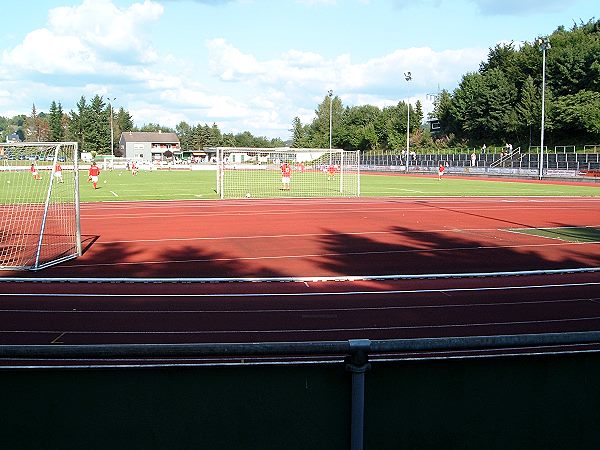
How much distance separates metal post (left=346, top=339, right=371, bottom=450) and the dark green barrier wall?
0.14 ft

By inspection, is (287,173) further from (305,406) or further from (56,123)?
(56,123)

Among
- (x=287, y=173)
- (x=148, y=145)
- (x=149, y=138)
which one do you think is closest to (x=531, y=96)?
Answer: (x=287, y=173)

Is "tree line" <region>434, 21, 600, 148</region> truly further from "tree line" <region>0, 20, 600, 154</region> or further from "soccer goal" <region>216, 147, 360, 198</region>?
"soccer goal" <region>216, 147, 360, 198</region>

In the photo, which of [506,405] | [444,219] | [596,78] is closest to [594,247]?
[444,219]

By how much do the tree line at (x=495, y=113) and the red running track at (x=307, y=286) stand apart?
3819 centimetres

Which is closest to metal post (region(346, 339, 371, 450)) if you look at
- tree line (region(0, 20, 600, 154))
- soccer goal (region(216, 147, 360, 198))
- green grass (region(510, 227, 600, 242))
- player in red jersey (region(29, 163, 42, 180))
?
player in red jersey (region(29, 163, 42, 180))

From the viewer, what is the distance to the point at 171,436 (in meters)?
2.92

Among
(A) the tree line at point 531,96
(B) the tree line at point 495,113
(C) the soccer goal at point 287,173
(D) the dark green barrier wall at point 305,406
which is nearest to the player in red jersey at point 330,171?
(C) the soccer goal at point 287,173

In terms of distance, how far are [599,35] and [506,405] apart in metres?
99.8

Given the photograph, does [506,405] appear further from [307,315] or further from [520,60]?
[520,60]

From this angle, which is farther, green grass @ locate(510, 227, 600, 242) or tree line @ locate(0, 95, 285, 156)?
tree line @ locate(0, 95, 285, 156)

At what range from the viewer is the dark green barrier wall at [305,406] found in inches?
112

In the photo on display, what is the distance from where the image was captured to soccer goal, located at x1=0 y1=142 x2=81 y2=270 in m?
14.8

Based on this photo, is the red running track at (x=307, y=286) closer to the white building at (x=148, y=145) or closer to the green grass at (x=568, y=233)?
the green grass at (x=568, y=233)
